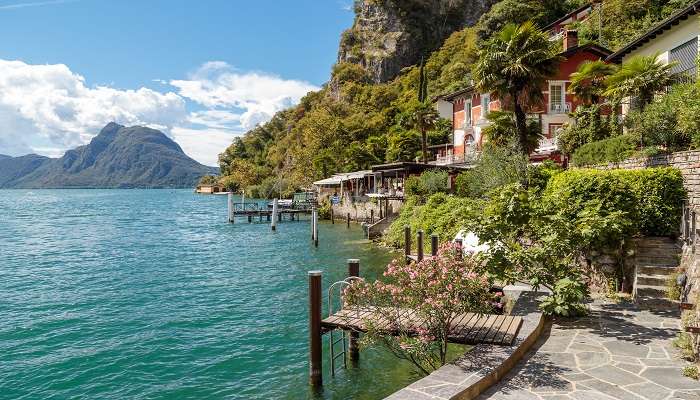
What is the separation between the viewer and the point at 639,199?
463 inches

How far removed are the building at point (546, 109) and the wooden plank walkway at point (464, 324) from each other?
17.9 meters

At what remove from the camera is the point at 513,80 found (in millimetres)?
22766

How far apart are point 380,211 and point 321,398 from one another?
29718 mm

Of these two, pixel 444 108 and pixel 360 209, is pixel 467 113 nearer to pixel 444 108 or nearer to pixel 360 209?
pixel 360 209

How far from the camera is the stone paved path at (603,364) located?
607 cm

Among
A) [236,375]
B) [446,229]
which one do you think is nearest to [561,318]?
[236,375]

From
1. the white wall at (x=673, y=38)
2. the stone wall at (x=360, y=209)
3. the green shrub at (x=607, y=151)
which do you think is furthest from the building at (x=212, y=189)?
the green shrub at (x=607, y=151)

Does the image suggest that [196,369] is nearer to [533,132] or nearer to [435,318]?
[435,318]

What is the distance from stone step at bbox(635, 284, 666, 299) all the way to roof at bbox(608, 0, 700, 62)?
14082 millimetres

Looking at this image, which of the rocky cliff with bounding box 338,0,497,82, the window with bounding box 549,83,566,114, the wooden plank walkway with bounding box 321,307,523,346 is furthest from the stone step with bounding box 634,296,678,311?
the rocky cliff with bounding box 338,0,497,82

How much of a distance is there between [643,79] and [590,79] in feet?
30.6

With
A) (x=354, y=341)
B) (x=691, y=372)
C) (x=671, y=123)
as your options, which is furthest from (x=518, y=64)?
(x=691, y=372)

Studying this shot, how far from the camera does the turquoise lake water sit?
429 inches

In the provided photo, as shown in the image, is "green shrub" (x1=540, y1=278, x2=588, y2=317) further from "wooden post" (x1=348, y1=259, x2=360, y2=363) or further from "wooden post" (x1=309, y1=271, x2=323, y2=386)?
"wooden post" (x1=309, y1=271, x2=323, y2=386)
